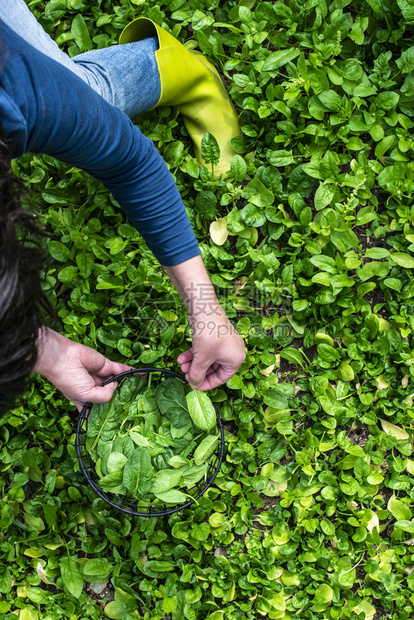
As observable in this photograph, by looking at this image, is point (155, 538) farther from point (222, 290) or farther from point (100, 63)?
point (100, 63)

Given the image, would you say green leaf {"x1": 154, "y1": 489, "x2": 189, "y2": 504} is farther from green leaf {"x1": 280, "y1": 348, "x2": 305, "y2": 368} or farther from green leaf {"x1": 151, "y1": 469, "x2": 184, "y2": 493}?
green leaf {"x1": 280, "y1": 348, "x2": 305, "y2": 368}

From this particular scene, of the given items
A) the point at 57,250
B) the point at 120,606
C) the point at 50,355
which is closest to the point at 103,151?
the point at 50,355

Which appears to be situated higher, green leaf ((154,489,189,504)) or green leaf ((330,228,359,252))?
green leaf ((330,228,359,252))

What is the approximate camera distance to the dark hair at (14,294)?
1.88ft

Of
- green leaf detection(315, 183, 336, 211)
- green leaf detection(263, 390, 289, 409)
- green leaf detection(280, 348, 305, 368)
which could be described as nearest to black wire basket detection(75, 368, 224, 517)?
green leaf detection(263, 390, 289, 409)

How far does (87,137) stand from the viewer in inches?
28.8

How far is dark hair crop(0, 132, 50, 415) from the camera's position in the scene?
0.57 meters

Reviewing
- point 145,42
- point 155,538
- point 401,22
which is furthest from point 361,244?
point 155,538

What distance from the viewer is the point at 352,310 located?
4.20ft

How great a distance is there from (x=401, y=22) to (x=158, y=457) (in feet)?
4.29

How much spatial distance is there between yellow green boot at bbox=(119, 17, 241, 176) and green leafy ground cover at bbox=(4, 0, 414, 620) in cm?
5

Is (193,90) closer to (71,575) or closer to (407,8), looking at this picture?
(407,8)

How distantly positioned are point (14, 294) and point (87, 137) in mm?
295

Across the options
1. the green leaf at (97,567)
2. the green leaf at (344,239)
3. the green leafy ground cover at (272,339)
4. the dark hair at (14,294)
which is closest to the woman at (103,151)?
the dark hair at (14,294)
